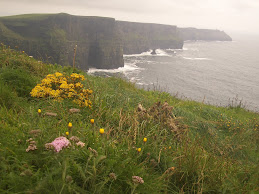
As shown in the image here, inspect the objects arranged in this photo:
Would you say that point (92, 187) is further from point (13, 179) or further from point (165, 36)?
point (165, 36)

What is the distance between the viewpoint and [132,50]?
105625 mm

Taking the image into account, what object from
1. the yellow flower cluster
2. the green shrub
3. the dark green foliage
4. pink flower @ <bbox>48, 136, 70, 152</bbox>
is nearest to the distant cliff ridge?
the dark green foliage

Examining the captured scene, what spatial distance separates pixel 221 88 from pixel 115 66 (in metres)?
40.3

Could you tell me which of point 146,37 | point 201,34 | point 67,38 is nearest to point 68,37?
point 67,38

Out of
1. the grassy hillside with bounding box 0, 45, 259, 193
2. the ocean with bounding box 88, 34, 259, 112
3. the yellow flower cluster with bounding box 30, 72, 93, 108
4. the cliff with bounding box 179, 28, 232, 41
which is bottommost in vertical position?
the ocean with bounding box 88, 34, 259, 112

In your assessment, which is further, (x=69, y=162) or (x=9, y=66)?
(x=9, y=66)

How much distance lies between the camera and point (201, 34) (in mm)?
Result: 188125

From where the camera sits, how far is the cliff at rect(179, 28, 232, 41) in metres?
182

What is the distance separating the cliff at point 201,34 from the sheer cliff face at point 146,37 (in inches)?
2000

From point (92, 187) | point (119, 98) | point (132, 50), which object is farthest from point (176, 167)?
point (132, 50)

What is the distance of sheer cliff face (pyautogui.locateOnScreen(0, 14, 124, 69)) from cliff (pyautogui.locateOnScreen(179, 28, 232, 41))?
371 ft

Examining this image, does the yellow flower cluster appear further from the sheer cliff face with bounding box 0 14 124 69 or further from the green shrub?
the sheer cliff face with bounding box 0 14 124 69

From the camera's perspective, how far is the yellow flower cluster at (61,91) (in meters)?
4.94

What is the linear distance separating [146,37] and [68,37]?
5505 cm
